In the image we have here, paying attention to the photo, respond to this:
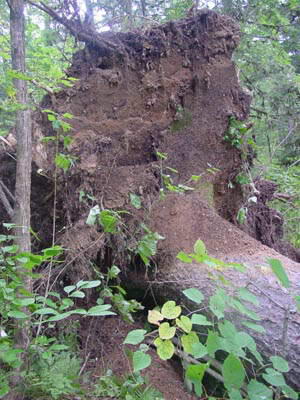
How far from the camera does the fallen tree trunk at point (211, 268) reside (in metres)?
2.52

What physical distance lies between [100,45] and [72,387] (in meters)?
3.61

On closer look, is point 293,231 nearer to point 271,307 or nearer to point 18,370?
point 271,307

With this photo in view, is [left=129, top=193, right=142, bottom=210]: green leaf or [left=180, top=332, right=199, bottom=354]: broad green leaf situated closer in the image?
[left=180, top=332, right=199, bottom=354]: broad green leaf

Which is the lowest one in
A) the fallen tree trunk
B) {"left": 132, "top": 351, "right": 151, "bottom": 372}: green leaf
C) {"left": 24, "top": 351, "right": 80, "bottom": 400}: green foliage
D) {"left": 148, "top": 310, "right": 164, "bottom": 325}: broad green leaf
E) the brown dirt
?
the brown dirt

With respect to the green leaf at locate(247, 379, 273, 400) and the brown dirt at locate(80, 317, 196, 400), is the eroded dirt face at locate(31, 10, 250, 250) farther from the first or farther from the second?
the green leaf at locate(247, 379, 273, 400)

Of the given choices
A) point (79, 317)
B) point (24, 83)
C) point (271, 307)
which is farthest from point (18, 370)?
point (24, 83)

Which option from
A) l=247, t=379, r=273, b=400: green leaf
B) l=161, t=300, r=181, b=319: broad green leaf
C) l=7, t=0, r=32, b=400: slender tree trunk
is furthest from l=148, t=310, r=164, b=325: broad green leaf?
l=7, t=0, r=32, b=400: slender tree trunk

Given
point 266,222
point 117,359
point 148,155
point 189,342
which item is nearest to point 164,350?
point 189,342

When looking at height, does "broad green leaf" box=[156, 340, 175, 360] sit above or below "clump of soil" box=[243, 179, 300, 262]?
above

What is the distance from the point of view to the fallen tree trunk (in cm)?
252

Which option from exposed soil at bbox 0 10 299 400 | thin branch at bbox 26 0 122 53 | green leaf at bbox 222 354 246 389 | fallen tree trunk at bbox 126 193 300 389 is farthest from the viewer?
thin branch at bbox 26 0 122 53

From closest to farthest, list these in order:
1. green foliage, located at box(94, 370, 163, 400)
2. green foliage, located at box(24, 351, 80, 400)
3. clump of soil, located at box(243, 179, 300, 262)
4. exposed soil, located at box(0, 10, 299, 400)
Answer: green foliage, located at box(24, 351, 80, 400), green foliage, located at box(94, 370, 163, 400), exposed soil, located at box(0, 10, 299, 400), clump of soil, located at box(243, 179, 300, 262)

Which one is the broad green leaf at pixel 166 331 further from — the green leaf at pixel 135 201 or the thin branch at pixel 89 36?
the thin branch at pixel 89 36

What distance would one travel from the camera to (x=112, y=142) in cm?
368
